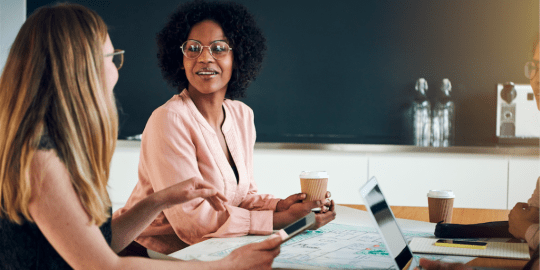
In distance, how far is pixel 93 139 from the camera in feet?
3.15

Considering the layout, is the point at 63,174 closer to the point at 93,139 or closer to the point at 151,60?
the point at 93,139

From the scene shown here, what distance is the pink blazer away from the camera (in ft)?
4.48

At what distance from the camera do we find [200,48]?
5.64 feet

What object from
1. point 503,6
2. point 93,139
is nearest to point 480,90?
point 503,6

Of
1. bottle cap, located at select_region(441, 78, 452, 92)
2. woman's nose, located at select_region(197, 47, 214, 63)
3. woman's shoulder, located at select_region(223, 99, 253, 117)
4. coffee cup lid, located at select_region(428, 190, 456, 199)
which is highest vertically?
woman's nose, located at select_region(197, 47, 214, 63)

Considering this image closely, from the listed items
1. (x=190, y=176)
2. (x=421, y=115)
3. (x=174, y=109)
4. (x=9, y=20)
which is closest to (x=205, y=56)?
(x=174, y=109)

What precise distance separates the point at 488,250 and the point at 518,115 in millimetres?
2005

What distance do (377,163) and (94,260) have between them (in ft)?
6.76

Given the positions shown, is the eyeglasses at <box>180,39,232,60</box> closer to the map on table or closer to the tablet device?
the map on table

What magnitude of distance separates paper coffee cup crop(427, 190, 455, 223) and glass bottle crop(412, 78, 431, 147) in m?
1.61

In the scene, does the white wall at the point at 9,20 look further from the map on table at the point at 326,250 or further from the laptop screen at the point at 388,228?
the laptop screen at the point at 388,228

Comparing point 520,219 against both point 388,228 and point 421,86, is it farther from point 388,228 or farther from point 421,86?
point 421,86

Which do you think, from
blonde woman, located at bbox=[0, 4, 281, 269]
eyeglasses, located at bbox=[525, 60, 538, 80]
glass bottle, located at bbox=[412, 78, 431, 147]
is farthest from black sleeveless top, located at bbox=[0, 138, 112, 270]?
glass bottle, located at bbox=[412, 78, 431, 147]

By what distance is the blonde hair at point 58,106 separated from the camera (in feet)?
2.91
